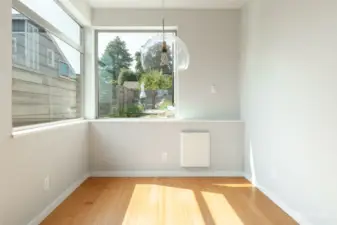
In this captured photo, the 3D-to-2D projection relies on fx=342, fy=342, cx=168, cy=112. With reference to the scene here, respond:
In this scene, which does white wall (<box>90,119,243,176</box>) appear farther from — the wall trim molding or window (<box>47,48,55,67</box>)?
window (<box>47,48,55,67</box>)

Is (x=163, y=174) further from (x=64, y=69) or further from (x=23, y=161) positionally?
(x=23, y=161)

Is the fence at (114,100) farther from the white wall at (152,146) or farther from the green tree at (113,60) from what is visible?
the white wall at (152,146)

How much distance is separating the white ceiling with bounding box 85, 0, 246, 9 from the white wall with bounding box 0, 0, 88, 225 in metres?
2.08

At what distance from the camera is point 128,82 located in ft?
18.3

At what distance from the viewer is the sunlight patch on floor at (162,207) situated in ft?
10.6

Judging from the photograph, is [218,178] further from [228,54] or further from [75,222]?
[75,222]

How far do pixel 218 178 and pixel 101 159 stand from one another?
1810 mm

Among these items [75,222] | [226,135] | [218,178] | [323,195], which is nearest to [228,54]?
[226,135]

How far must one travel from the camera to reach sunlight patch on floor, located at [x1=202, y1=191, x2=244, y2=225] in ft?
10.6

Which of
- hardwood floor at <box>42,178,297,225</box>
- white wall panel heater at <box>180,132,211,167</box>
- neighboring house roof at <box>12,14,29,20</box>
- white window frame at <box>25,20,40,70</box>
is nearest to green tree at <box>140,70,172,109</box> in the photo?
white wall panel heater at <box>180,132,211,167</box>

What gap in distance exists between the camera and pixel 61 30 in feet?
14.0

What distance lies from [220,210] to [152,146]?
6.40ft

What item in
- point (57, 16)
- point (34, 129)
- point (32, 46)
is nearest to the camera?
point (34, 129)

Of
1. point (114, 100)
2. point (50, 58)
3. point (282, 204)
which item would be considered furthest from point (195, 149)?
point (50, 58)
